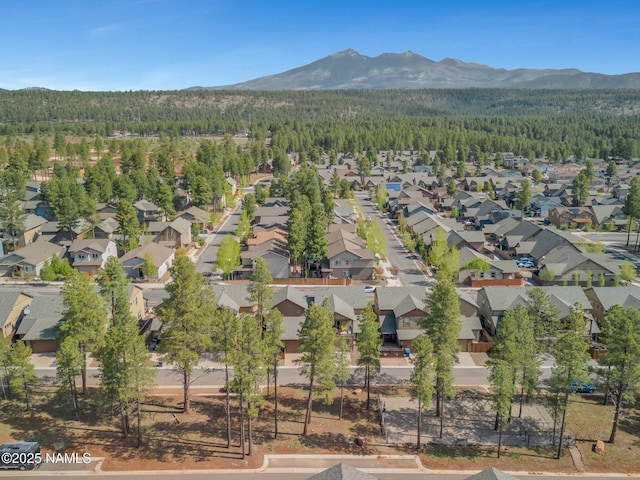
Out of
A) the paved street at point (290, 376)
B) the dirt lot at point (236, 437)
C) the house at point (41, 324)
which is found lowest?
the dirt lot at point (236, 437)

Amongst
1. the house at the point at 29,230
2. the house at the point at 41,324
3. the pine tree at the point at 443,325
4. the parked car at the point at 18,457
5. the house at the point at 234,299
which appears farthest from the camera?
the house at the point at 29,230

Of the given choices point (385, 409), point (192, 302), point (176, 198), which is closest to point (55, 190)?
point (176, 198)

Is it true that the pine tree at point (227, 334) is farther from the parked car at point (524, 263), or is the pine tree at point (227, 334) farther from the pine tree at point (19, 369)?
the parked car at point (524, 263)

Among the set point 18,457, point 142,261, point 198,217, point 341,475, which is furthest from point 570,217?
point 18,457

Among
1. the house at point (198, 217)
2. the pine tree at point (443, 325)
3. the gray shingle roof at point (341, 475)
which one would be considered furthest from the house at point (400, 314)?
the house at point (198, 217)

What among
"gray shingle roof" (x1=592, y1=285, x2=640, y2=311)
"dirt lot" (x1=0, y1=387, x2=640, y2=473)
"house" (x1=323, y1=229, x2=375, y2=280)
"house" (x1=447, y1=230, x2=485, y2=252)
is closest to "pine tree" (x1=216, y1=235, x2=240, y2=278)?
"house" (x1=323, y1=229, x2=375, y2=280)

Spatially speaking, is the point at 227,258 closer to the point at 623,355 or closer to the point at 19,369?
the point at 19,369
